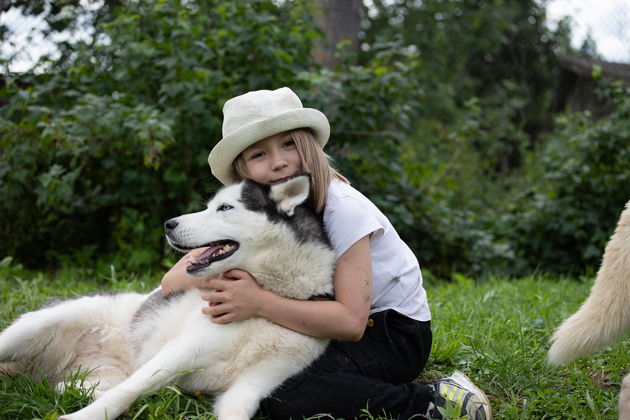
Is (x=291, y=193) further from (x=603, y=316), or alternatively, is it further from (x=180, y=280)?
(x=603, y=316)

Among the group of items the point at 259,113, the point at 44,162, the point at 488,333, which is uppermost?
the point at 259,113

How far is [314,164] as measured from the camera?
8.17 ft

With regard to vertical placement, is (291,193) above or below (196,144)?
above

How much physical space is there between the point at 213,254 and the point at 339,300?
0.53 m

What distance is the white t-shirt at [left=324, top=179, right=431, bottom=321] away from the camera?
2.31 meters

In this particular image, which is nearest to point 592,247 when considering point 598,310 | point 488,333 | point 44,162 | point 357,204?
point 488,333

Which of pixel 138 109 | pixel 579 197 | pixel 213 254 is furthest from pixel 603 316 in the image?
pixel 579 197

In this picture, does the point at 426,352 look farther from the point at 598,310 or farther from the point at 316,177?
the point at 316,177

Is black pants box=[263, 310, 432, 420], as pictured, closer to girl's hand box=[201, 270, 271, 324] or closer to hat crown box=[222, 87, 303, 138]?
girl's hand box=[201, 270, 271, 324]

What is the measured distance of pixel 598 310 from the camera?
2229 mm

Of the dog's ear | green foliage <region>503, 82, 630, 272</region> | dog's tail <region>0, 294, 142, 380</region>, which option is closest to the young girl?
the dog's ear

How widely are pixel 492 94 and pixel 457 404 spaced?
10755 mm

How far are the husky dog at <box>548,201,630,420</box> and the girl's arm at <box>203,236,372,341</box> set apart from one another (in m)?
0.78

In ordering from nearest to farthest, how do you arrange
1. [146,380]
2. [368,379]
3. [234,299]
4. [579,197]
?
[146,380] < [234,299] < [368,379] < [579,197]
